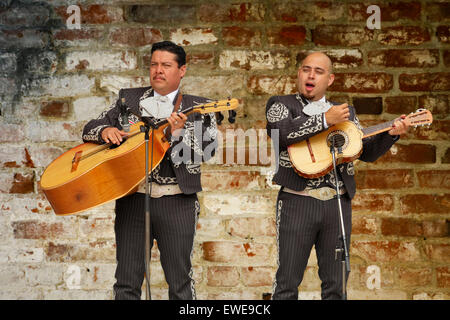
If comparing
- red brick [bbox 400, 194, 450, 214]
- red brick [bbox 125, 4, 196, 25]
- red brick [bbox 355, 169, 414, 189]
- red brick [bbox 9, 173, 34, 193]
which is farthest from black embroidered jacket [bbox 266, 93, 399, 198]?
red brick [bbox 9, 173, 34, 193]

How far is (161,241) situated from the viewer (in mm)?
2820

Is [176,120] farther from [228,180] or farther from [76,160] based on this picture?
[228,180]

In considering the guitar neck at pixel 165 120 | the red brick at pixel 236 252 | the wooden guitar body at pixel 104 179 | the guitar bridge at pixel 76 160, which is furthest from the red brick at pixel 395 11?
the guitar bridge at pixel 76 160

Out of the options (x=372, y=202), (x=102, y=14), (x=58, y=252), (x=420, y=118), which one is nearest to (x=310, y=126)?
(x=420, y=118)

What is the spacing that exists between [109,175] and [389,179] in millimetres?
1955

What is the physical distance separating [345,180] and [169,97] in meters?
1.03

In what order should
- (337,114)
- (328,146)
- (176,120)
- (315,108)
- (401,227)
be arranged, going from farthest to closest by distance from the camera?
(401,227) < (315,108) < (328,146) < (337,114) < (176,120)

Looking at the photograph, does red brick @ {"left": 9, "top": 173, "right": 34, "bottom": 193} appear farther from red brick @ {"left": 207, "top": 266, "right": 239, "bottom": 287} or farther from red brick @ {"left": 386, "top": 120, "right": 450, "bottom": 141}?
red brick @ {"left": 386, "top": 120, "right": 450, "bottom": 141}

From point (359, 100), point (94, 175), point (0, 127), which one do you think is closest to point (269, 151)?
point (359, 100)

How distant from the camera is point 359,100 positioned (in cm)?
370

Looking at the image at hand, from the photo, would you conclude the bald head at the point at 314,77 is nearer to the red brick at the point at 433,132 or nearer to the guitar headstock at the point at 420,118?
the guitar headstock at the point at 420,118

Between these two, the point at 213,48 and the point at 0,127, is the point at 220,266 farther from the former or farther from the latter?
the point at 0,127

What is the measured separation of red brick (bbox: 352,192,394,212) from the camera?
12.1 feet

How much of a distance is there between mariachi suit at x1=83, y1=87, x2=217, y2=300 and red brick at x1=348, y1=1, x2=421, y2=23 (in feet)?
4.84
